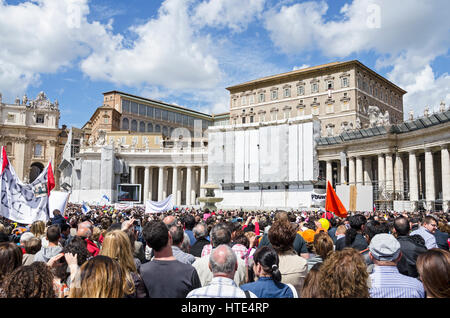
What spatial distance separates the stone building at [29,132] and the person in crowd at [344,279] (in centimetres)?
8598

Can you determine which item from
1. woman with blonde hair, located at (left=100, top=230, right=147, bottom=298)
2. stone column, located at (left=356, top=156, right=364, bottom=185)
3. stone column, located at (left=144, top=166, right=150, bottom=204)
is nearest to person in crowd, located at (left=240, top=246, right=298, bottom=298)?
woman with blonde hair, located at (left=100, top=230, right=147, bottom=298)

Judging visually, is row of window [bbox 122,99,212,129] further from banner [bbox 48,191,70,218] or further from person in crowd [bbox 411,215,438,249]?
person in crowd [bbox 411,215,438,249]

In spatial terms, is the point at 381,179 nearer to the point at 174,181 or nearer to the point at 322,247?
the point at 174,181

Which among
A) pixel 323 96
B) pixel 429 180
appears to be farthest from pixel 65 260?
pixel 323 96

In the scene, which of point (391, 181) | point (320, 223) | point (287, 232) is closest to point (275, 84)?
point (391, 181)

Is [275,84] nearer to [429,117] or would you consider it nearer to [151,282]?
[429,117]

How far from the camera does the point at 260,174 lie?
5616cm

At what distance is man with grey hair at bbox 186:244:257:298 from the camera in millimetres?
3686

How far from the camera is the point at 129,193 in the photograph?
5838 cm

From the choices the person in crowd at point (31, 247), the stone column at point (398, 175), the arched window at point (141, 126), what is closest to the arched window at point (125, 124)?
the arched window at point (141, 126)

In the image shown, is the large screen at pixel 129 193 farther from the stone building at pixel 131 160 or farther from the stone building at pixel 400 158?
the stone building at pixel 400 158

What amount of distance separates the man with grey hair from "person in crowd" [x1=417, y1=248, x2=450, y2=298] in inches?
70.9

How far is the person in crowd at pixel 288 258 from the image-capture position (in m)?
5.34

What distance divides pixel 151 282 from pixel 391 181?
147 feet
